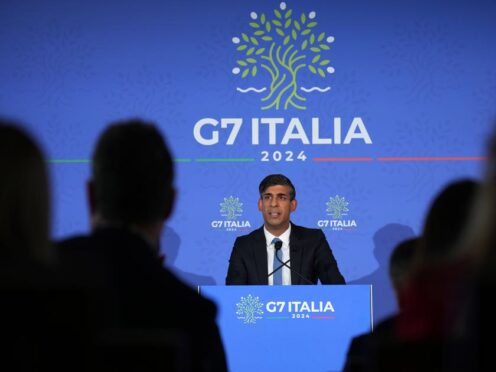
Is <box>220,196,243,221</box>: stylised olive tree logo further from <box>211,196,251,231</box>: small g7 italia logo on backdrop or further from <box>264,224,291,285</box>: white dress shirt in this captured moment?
<box>264,224,291,285</box>: white dress shirt

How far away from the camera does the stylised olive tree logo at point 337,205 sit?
624 centimetres

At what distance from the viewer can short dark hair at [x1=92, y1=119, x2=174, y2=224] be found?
190 centimetres

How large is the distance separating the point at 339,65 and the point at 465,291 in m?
5.14

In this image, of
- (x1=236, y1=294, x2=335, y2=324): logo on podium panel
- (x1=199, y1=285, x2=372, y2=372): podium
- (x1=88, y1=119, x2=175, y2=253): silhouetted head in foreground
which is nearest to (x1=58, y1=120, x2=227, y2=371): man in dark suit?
(x1=88, y1=119, x2=175, y2=253): silhouetted head in foreground

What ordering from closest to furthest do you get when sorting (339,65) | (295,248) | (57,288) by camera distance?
1. (57,288)
2. (295,248)
3. (339,65)

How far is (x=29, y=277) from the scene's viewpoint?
4.77ft

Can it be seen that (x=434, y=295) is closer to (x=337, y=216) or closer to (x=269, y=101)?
(x=337, y=216)

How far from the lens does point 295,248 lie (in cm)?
594

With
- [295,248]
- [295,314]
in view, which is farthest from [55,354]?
[295,248]

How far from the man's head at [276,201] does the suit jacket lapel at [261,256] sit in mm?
93

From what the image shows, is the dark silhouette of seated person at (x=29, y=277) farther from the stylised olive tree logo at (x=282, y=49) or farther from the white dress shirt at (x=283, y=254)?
the stylised olive tree logo at (x=282, y=49)

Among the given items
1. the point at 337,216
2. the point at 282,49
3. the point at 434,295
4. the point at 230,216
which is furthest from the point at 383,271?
the point at 434,295

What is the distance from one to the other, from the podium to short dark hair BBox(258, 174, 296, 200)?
4.37 ft

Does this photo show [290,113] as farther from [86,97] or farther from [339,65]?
[86,97]
